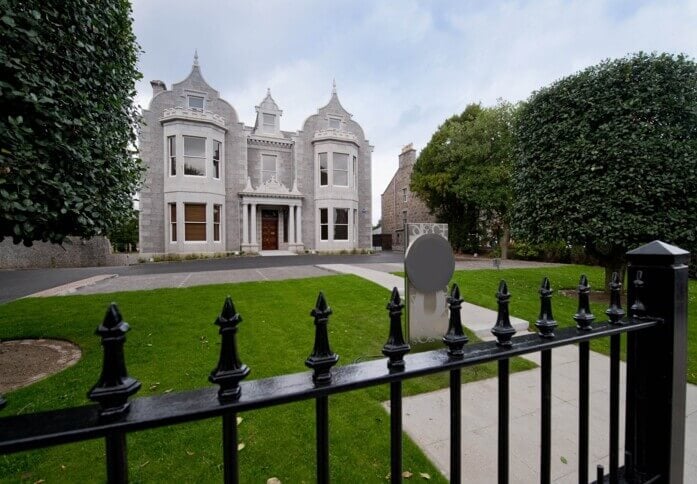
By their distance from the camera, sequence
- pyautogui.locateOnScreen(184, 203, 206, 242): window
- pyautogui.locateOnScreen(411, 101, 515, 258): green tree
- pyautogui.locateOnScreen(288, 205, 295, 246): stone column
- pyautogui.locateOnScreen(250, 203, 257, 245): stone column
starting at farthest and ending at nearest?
pyautogui.locateOnScreen(288, 205, 295, 246): stone column < pyautogui.locateOnScreen(250, 203, 257, 245): stone column < pyautogui.locateOnScreen(411, 101, 515, 258): green tree < pyautogui.locateOnScreen(184, 203, 206, 242): window

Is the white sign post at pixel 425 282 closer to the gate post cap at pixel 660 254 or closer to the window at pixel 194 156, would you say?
the gate post cap at pixel 660 254

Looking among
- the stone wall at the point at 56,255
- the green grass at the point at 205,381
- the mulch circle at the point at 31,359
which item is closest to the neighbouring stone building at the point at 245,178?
the stone wall at the point at 56,255

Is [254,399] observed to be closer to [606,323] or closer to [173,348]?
[606,323]

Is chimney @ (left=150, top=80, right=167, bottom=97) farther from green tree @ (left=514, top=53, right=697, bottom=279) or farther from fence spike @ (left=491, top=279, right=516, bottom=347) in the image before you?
fence spike @ (left=491, top=279, right=516, bottom=347)

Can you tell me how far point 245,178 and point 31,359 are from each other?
1782 centimetres

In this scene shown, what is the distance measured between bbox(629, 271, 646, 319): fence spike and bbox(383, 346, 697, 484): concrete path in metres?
1.38

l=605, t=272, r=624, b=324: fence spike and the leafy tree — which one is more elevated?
the leafy tree

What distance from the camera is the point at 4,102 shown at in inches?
109

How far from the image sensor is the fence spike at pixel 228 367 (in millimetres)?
967

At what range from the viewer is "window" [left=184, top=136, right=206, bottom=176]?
18406mm

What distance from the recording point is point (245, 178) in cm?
2083

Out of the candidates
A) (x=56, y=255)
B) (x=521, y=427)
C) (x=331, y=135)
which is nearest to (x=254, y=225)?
(x=331, y=135)

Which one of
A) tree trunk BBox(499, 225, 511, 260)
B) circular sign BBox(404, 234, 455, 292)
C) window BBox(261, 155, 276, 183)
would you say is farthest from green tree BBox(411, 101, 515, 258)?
circular sign BBox(404, 234, 455, 292)

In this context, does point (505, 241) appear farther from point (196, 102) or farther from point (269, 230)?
point (196, 102)
